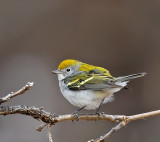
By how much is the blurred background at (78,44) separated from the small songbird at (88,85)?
1.82 m

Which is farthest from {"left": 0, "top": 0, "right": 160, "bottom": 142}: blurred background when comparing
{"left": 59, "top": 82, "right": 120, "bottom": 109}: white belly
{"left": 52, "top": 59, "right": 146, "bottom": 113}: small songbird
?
{"left": 59, "top": 82, "right": 120, "bottom": 109}: white belly

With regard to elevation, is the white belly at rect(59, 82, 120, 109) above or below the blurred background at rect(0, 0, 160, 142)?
below

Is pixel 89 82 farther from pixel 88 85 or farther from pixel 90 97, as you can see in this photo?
pixel 90 97

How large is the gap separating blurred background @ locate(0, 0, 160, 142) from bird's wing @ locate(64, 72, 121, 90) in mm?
1905

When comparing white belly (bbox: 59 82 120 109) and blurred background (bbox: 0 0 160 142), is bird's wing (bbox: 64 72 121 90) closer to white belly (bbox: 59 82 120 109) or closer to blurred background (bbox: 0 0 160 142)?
white belly (bbox: 59 82 120 109)

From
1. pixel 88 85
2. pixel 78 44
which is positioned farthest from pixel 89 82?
pixel 78 44

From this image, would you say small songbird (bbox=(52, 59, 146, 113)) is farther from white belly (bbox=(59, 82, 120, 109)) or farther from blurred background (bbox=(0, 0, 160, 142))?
blurred background (bbox=(0, 0, 160, 142))

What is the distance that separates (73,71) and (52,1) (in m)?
2.36

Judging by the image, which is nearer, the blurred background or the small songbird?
the small songbird

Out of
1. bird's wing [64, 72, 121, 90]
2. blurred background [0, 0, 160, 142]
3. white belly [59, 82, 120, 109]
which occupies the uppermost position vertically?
blurred background [0, 0, 160, 142]

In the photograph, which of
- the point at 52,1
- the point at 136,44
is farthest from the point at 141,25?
the point at 52,1

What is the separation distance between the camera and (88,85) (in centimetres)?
Result: 399

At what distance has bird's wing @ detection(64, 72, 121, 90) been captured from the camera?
12.5 ft

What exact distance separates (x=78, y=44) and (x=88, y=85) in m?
2.46
